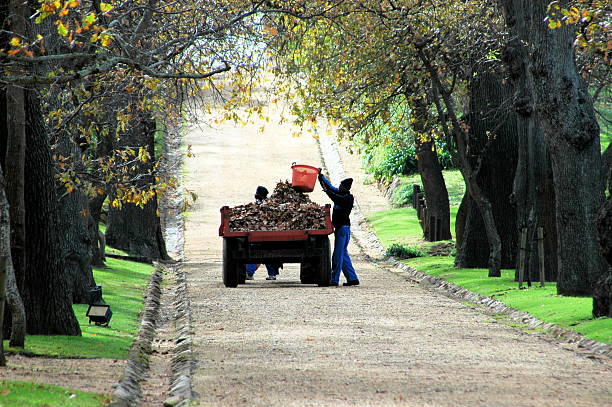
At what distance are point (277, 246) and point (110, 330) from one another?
6.70 meters

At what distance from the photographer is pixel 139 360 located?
13.1 metres

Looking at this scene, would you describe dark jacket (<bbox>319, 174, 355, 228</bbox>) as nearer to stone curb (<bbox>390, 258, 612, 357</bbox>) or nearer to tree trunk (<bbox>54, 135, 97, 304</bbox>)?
stone curb (<bbox>390, 258, 612, 357</bbox>)

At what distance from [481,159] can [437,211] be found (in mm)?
9596

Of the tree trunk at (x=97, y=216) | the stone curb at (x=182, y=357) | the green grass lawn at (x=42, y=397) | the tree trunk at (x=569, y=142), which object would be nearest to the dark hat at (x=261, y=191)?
the stone curb at (x=182, y=357)

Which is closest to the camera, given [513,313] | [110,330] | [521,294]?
[110,330]

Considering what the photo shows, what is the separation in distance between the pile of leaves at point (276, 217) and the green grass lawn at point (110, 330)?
7.79 ft

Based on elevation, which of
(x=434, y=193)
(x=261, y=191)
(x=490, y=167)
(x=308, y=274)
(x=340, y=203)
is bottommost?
(x=308, y=274)

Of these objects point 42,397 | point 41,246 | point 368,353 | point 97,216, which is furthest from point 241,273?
point 42,397

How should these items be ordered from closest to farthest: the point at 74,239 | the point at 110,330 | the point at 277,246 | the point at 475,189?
the point at 110,330, the point at 74,239, the point at 277,246, the point at 475,189

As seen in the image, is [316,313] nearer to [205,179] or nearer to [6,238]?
[6,238]

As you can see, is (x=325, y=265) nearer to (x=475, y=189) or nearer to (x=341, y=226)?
(x=341, y=226)

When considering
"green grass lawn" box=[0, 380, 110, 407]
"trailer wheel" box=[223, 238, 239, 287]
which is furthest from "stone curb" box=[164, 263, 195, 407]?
"trailer wheel" box=[223, 238, 239, 287]

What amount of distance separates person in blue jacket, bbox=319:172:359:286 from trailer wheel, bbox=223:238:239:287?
199cm

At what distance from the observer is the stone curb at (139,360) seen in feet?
33.7
